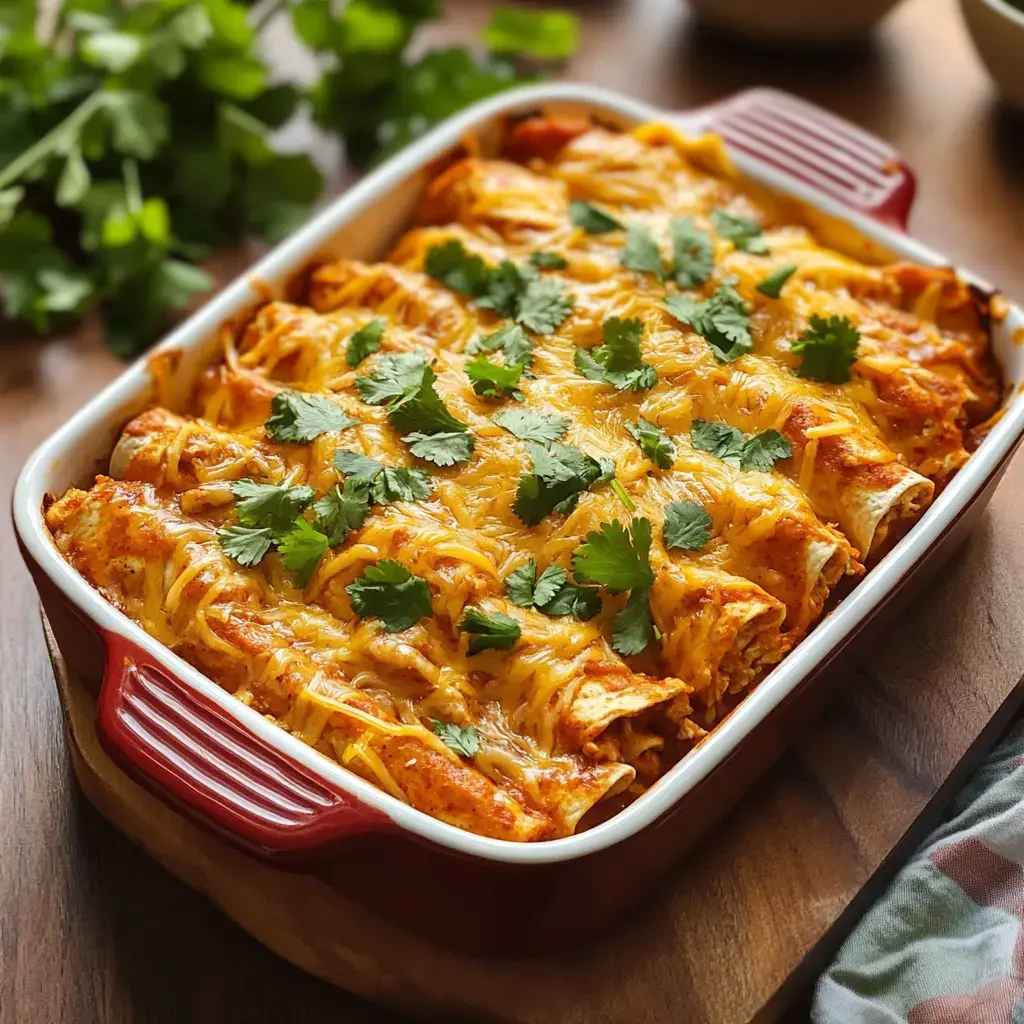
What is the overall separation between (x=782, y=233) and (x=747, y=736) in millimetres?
1240

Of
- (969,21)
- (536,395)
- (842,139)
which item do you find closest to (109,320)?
(536,395)

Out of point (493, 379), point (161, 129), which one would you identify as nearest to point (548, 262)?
point (493, 379)

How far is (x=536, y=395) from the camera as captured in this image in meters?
2.37

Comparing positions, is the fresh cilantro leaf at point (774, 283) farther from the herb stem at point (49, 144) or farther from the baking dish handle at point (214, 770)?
the herb stem at point (49, 144)

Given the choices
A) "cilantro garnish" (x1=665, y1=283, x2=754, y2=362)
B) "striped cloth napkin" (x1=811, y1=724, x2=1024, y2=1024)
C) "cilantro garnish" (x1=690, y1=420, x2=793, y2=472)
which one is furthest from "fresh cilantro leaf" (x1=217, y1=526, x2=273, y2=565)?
"striped cloth napkin" (x1=811, y1=724, x2=1024, y2=1024)

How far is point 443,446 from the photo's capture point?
2.25 meters

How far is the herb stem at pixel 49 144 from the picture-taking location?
3.07m

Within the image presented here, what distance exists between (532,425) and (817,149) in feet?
3.56

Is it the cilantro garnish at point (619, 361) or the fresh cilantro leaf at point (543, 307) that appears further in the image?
the fresh cilantro leaf at point (543, 307)

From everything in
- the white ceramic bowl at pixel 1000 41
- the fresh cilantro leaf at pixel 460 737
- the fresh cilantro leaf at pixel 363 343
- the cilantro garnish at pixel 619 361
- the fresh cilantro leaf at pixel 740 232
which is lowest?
the fresh cilantro leaf at pixel 460 737

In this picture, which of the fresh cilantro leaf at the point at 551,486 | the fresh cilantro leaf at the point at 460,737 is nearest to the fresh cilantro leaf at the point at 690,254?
the fresh cilantro leaf at the point at 551,486

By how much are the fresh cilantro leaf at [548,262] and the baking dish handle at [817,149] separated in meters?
0.54

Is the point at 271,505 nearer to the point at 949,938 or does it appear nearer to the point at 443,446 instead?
the point at 443,446

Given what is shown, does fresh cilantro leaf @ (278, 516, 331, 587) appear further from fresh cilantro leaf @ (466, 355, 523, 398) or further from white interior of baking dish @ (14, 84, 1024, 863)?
fresh cilantro leaf @ (466, 355, 523, 398)
